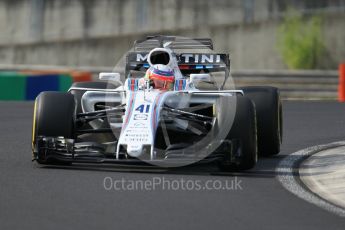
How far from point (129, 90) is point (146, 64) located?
63.1 inches

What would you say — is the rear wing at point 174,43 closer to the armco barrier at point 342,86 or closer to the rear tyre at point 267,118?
the rear tyre at point 267,118

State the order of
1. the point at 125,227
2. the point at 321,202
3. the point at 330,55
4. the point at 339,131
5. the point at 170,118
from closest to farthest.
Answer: the point at 125,227 < the point at 321,202 < the point at 170,118 < the point at 339,131 < the point at 330,55

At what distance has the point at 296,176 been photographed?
38.4 feet

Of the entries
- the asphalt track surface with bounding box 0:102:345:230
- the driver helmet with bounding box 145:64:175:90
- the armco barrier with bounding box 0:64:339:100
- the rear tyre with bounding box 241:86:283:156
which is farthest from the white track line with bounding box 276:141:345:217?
the armco barrier with bounding box 0:64:339:100

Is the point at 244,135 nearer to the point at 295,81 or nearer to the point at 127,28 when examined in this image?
the point at 295,81

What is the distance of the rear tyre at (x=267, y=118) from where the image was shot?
43.4 feet

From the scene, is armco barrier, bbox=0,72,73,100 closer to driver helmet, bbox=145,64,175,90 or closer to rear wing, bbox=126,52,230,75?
rear wing, bbox=126,52,230,75

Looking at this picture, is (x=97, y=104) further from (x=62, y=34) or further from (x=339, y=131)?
(x=62, y=34)

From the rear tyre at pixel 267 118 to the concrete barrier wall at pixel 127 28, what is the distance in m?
18.9

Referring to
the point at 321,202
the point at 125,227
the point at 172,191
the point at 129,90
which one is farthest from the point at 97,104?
the point at 125,227

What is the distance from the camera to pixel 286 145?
14883 mm

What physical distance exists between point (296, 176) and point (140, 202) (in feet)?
8.82

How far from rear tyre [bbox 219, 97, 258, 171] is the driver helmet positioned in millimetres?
1368

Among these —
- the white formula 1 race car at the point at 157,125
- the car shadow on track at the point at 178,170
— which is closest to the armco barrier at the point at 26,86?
the white formula 1 race car at the point at 157,125
